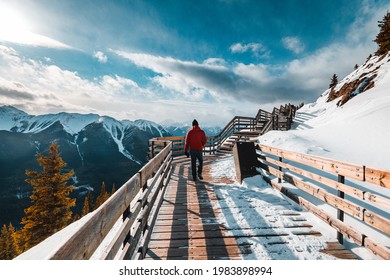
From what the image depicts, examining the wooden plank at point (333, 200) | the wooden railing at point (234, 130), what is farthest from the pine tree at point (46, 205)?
the wooden plank at point (333, 200)

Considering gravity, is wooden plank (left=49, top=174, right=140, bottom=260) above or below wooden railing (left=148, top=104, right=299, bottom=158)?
below

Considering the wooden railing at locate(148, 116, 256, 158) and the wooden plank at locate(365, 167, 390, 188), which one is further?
the wooden railing at locate(148, 116, 256, 158)

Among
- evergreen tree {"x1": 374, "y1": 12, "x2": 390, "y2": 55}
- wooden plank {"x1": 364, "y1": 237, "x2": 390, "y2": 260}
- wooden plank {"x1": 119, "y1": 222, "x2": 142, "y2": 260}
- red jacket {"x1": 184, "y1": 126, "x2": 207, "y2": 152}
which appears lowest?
wooden plank {"x1": 364, "y1": 237, "x2": 390, "y2": 260}

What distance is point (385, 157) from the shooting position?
792 cm

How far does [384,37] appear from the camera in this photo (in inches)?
1164

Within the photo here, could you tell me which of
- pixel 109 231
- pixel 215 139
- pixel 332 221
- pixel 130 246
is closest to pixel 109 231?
pixel 109 231

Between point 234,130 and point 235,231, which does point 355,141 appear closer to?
point 235,231

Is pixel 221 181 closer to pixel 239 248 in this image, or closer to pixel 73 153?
pixel 239 248

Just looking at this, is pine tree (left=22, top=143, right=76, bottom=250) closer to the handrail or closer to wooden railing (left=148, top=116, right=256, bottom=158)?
wooden railing (left=148, top=116, right=256, bottom=158)

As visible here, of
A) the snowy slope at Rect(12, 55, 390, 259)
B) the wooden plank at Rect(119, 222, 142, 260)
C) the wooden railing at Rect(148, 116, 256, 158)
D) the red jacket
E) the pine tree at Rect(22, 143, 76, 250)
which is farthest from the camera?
the pine tree at Rect(22, 143, 76, 250)

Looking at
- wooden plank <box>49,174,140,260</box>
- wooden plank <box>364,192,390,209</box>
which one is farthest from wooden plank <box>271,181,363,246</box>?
wooden plank <box>49,174,140,260</box>

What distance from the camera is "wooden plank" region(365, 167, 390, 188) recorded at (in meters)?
2.98

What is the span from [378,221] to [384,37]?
39.4 m

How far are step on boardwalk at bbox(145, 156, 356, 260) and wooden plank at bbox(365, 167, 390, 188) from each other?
4.59 feet
